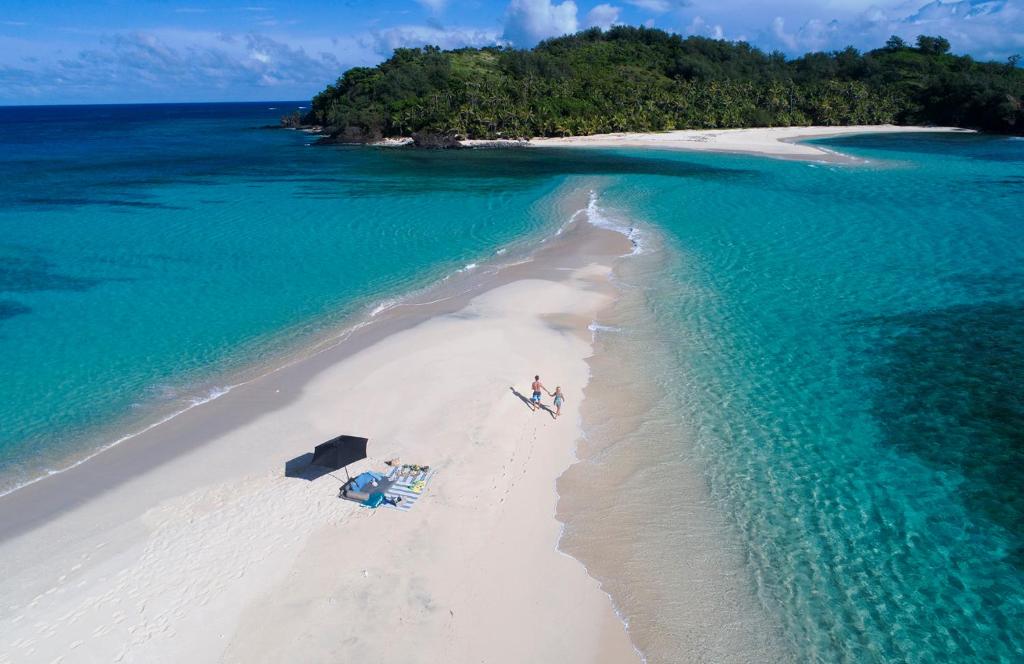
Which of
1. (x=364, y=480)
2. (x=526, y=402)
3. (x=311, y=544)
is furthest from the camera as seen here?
(x=526, y=402)

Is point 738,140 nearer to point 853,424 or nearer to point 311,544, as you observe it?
point 853,424

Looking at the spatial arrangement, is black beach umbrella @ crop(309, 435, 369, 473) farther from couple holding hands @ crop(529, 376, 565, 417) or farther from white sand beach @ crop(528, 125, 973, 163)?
white sand beach @ crop(528, 125, 973, 163)

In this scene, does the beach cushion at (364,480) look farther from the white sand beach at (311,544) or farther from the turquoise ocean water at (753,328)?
the turquoise ocean water at (753,328)

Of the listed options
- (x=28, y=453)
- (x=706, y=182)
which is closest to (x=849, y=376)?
(x=28, y=453)

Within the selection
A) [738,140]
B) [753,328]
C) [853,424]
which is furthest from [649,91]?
[853,424]

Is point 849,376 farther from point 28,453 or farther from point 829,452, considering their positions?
point 28,453

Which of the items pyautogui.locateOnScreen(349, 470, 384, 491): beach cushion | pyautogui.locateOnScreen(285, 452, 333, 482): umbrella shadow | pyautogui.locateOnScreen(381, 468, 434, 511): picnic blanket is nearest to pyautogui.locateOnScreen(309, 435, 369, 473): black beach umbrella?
pyautogui.locateOnScreen(285, 452, 333, 482): umbrella shadow

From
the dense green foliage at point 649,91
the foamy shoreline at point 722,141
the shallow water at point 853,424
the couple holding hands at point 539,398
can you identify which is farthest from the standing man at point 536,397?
the dense green foliage at point 649,91
